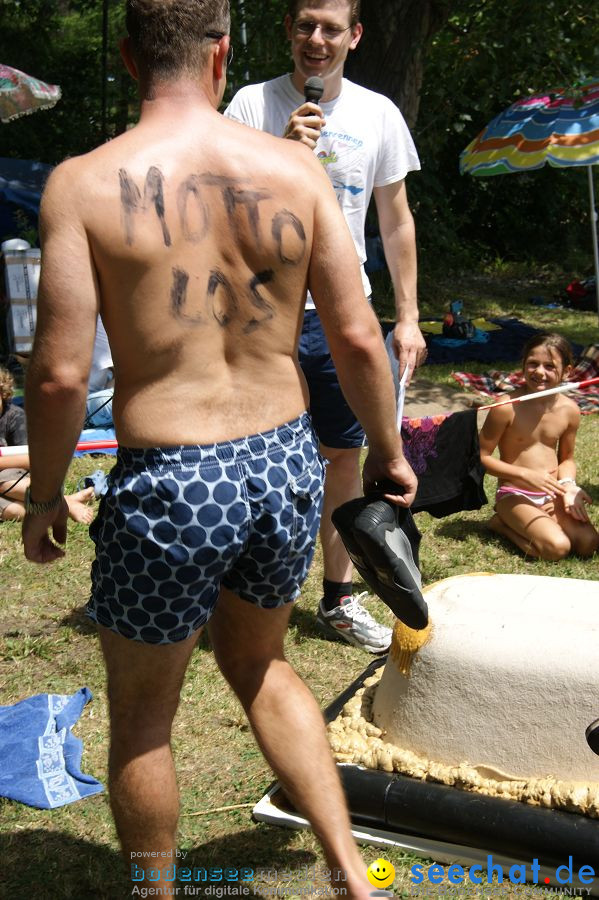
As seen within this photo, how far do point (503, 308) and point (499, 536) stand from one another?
792 centimetres

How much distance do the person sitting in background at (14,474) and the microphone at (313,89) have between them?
2886 millimetres

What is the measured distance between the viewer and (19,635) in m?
4.07

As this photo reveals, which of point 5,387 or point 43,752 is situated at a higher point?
point 5,387

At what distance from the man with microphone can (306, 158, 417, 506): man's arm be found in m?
1.04

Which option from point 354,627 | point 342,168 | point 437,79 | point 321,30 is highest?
point 437,79

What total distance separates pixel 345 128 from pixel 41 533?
78.0 inches

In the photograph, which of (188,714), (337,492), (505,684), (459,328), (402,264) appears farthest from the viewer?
(459,328)

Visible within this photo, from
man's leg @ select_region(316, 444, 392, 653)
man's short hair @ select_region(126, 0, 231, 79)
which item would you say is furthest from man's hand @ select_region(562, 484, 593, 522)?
man's short hair @ select_region(126, 0, 231, 79)

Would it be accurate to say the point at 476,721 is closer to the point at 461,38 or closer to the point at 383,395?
the point at 383,395

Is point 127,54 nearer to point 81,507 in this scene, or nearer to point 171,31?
point 171,31

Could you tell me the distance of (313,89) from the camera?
3232mm

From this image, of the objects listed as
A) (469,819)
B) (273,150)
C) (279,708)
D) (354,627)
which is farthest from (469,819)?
(273,150)

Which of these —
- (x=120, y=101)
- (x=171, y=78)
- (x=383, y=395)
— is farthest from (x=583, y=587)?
(x=120, y=101)

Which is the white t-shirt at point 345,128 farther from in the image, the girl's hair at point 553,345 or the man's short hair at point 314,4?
the girl's hair at point 553,345
